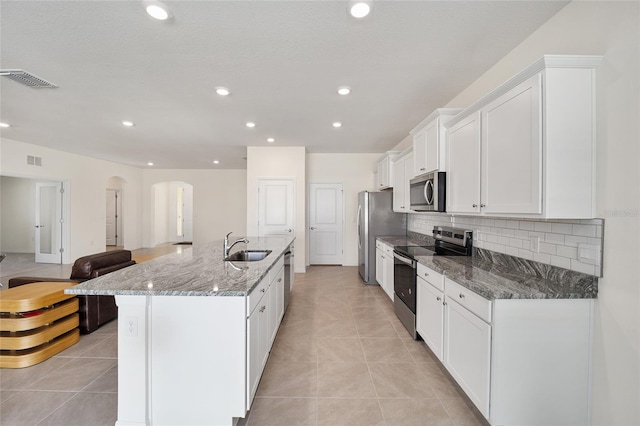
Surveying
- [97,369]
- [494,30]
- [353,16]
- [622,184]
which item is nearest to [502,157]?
[622,184]

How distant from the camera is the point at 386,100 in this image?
3182 millimetres

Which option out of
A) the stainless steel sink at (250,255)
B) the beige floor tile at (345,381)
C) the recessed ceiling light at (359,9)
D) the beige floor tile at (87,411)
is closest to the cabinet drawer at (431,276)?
the beige floor tile at (345,381)

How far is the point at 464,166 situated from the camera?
7.30 ft

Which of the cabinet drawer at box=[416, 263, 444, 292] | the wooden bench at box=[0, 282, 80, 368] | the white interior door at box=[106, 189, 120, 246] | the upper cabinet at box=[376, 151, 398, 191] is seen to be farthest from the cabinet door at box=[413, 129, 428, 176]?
the white interior door at box=[106, 189, 120, 246]

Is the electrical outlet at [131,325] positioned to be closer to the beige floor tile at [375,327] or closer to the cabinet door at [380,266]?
the beige floor tile at [375,327]

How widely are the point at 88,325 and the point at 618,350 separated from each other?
14.5 ft

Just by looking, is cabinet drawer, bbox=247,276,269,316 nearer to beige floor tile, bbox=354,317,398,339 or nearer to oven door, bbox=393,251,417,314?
beige floor tile, bbox=354,317,398,339

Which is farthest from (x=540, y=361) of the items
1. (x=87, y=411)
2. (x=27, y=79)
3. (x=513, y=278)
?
(x=27, y=79)

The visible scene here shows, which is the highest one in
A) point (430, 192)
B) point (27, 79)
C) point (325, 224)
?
point (27, 79)

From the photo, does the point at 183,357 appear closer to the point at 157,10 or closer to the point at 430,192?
the point at 157,10

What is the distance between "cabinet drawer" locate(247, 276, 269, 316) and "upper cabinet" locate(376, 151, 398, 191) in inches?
125

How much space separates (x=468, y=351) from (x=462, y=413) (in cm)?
46

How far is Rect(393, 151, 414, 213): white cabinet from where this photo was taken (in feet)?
12.1

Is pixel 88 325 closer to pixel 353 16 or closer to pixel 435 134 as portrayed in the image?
pixel 353 16
